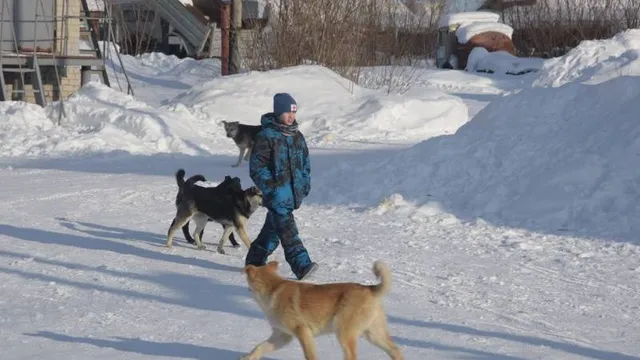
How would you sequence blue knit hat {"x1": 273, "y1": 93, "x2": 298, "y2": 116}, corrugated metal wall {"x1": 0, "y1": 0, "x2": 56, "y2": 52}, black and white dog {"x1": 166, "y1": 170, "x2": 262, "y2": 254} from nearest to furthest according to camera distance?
blue knit hat {"x1": 273, "y1": 93, "x2": 298, "y2": 116}, black and white dog {"x1": 166, "y1": 170, "x2": 262, "y2": 254}, corrugated metal wall {"x1": 0, "y1": 0, "x2": 56, "y2": 52}

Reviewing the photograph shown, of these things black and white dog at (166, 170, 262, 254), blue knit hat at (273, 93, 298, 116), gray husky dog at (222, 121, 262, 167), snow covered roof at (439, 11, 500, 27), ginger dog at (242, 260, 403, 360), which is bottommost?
gray husky dog at (222, 121, 262, 167)

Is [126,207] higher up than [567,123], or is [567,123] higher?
[567,123]

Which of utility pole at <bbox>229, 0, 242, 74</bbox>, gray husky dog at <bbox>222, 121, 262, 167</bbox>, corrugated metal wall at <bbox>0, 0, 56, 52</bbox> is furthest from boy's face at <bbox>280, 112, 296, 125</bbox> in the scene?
utility pole at <bbox>229, 0, 242, 74</bbox>

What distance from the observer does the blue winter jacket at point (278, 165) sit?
915 cm

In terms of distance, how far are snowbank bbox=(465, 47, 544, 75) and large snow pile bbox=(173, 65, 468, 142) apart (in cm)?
1303

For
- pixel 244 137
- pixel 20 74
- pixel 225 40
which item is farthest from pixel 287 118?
pixel 225 40

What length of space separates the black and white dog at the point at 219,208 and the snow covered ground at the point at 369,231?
284 mm

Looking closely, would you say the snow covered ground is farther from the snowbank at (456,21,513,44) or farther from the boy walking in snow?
the snowbank at (456,21,513,44)

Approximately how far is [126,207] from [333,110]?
10682 mm

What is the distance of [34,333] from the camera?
312 inches

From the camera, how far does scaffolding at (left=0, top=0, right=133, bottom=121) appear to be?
79.7 ft

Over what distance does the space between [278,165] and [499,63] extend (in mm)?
31776

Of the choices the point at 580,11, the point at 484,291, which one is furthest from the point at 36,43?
the point at 580,11

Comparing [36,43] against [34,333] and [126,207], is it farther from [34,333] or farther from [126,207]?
[34,333]
